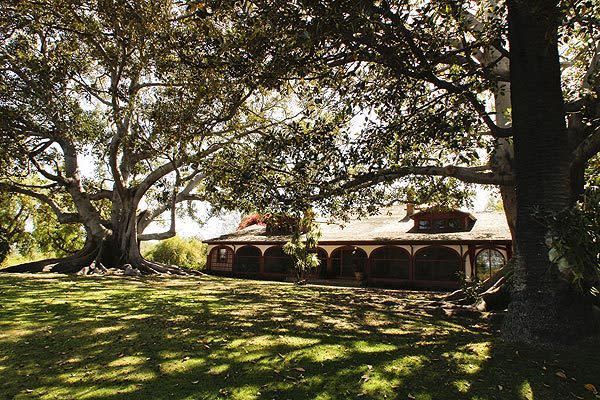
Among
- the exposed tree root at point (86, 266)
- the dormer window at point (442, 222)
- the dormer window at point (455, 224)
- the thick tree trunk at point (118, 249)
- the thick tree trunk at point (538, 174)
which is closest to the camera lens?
the thick tree trunk at point (538, 174)

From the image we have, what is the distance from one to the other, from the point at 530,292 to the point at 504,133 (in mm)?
3855

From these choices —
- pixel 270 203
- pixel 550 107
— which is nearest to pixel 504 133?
pixel 550 107

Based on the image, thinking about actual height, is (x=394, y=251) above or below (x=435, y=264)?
above

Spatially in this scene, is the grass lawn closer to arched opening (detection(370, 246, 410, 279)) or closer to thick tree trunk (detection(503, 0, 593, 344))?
Result: thick tree trunk (detection(503, 0, 593, 344))

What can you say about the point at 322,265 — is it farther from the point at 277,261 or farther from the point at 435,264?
the point at 435,264

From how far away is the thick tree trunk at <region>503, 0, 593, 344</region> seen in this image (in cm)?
576

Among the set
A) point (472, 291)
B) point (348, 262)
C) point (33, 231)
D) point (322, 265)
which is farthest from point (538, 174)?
point (33, 231)

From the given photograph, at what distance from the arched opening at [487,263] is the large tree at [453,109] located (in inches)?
563

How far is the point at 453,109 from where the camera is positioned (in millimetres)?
8453

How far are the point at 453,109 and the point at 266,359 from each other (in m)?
6.77

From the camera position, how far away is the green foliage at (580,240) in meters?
4.36

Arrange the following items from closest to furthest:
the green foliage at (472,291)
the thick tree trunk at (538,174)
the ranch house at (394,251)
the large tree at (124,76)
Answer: the thick tree trunk at (538,174)
the large tree at (124,76)
the green foliage at (472,291)
the ranch house at (394,251)

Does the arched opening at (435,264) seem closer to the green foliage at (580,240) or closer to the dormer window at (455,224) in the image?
the dormer window at (455,224)

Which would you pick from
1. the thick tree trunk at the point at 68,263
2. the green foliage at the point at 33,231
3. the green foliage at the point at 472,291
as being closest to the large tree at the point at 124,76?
the thick tree trunk at the point at 68,263
